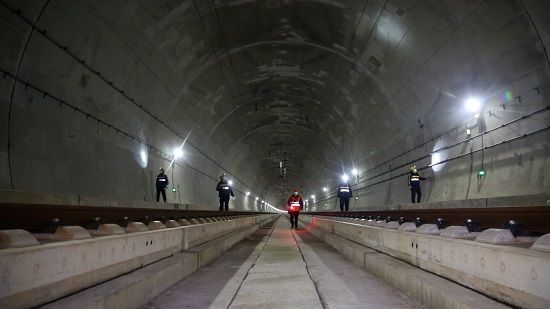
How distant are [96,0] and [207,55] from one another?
6076 mm

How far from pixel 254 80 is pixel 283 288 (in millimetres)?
15722

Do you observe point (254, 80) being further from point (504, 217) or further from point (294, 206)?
point (504, 217)

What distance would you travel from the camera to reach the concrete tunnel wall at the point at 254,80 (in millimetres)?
8508

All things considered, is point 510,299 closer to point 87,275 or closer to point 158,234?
point 87,275

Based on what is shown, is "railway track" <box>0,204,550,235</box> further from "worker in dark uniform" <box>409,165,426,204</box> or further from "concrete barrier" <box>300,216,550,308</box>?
"worker in dark uniform" <box>409,165,426,204</box>

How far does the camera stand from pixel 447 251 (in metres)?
3.84

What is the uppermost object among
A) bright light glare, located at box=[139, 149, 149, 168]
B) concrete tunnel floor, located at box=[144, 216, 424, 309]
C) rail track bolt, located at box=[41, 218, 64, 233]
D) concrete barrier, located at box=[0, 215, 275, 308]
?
bright light glare, located at box=[139, 149, 149, 168]

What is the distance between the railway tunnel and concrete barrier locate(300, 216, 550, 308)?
2cm

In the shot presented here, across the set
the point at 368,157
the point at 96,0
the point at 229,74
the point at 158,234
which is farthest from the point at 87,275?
the point at 368,157

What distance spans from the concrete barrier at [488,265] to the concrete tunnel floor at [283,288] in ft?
1.58

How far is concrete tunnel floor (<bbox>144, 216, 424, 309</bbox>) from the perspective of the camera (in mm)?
4020

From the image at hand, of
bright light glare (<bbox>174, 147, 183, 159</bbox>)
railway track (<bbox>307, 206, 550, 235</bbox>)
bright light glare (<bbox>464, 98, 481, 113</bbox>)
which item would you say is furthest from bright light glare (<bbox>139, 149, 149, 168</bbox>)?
bright light glare (<bbox>464, 98, 481, 113</bbox>)

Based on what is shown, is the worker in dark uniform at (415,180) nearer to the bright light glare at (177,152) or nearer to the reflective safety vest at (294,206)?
the reflective safety vest at (294,206)

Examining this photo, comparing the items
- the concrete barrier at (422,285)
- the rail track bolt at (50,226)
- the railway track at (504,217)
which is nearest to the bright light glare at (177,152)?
the railway track at (504,217)
